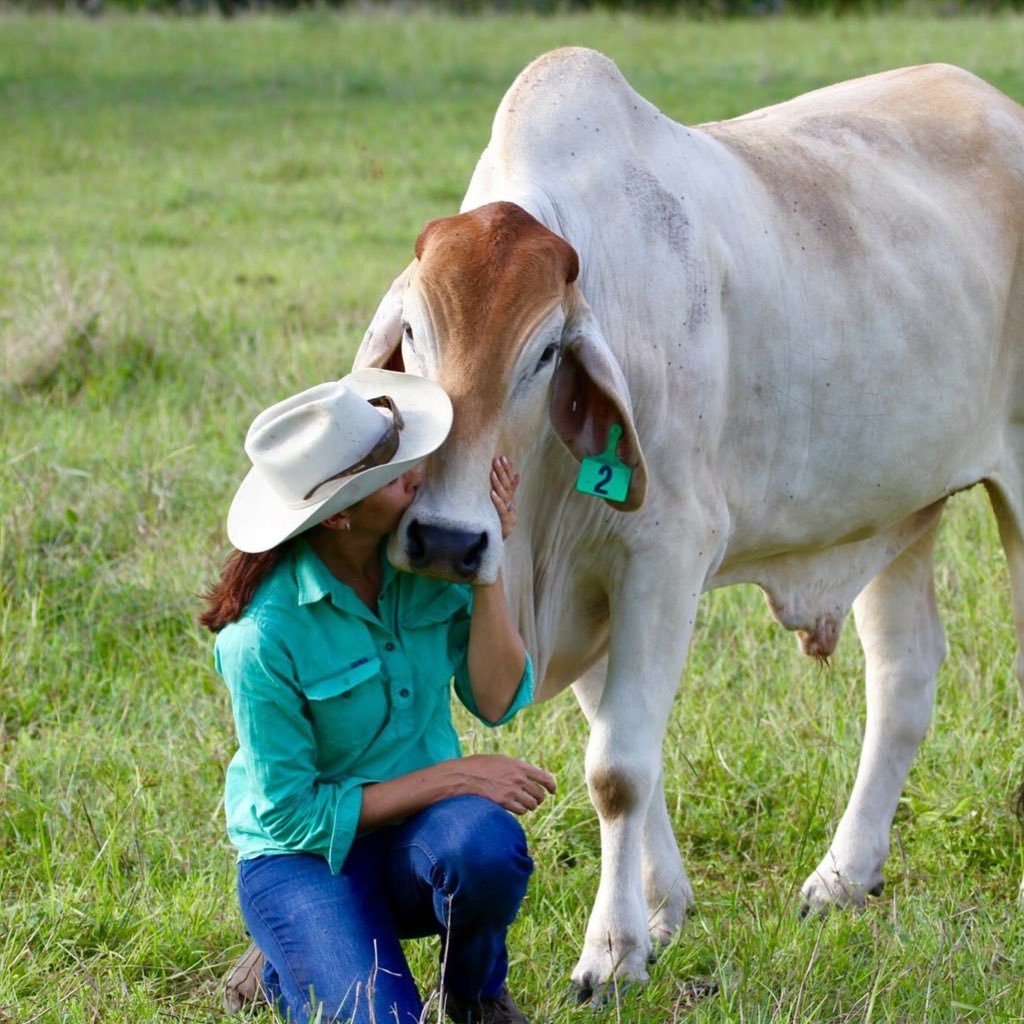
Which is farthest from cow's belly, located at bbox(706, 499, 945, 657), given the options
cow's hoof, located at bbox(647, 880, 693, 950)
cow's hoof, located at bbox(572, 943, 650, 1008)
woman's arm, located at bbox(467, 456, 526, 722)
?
woman's arm, located at bbox(467, 456, 526, 722)

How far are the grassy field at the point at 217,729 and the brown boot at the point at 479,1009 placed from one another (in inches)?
4.9

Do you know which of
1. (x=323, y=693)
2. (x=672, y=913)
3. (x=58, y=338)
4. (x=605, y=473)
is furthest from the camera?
(x=58, y=338)

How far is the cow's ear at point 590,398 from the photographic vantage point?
9.79ft

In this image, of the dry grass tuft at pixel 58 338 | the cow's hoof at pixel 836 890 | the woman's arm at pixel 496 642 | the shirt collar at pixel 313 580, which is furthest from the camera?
the dry grass tuft at pixel 58 338

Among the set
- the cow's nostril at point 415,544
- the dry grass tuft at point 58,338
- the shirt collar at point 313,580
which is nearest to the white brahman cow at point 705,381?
the cow's nostril at point 415,544

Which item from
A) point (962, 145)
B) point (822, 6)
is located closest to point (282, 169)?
point (962, 145)

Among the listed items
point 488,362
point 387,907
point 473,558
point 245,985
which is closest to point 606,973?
point 387,907

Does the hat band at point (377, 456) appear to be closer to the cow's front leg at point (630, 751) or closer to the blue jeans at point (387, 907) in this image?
the blue jeans at point (387, 907)

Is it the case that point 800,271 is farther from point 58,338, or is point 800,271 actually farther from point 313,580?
point 58,338

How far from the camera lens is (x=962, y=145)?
4.04 m

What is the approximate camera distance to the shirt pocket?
2.69 m

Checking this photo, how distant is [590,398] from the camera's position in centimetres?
305

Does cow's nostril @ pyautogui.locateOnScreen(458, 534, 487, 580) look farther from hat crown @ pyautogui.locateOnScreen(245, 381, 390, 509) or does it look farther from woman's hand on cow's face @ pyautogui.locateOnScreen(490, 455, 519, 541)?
hat crown @ pyautogui.locateOnScreen(245, 381, 390, 509)

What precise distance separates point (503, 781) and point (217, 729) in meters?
1.38
